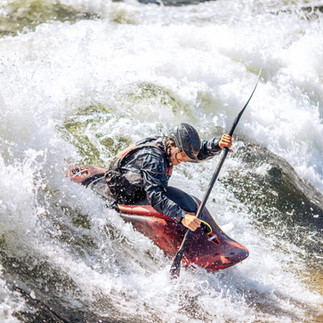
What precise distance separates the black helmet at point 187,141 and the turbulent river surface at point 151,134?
100 centimetres

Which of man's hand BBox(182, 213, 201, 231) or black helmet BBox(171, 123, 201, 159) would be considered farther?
black helmet BBox(171, 123, 201, 159)

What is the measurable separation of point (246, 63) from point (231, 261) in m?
4.96

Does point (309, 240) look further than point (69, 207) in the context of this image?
Yes

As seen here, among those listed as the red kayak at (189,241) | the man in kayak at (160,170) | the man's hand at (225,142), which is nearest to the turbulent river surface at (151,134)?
the red kayak at (189,241)

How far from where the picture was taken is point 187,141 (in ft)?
13.6

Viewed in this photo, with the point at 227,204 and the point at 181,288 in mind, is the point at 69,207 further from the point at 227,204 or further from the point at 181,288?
the point at 227,204

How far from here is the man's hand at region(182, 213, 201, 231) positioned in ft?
13.1

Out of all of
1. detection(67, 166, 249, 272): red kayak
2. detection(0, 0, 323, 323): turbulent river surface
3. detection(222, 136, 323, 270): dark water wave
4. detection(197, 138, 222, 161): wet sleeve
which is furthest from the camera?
detection(222, 136, 323, 270): dark water wave

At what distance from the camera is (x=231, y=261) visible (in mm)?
4285

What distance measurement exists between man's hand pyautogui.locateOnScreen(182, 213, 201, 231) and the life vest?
1.74 feet

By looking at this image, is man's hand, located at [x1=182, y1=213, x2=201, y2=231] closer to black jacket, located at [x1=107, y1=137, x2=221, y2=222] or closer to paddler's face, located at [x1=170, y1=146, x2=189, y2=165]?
black jacket, located at [x1=107, y1=137, x2=221, y2=222]

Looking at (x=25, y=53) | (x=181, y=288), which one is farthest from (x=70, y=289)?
(x=25, y=53)

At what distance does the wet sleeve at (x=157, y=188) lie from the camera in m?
4.05

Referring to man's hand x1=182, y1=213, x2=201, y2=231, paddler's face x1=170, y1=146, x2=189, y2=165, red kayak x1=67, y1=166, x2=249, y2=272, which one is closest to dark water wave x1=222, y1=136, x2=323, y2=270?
red kayak x1=67, y1=166, x2=249, y2=272
